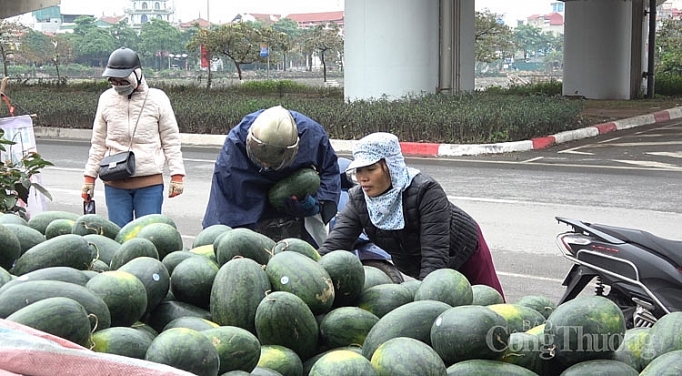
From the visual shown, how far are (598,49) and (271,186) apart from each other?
83.5 ft

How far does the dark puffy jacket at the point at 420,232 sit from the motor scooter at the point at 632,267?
85cm

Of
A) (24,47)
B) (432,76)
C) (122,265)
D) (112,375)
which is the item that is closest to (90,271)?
(122,265)

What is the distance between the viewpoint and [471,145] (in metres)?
16.1

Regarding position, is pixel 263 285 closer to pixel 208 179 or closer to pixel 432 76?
pixel 208 179

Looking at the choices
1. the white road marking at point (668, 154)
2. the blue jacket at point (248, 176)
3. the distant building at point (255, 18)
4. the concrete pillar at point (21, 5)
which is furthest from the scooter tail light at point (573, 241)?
the distant building at point (255, 18)

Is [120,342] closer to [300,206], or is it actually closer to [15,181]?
[300,206]

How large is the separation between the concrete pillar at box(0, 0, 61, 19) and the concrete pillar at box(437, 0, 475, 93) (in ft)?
41.2

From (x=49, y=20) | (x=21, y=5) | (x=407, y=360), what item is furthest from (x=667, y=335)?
(x=49, y=20)

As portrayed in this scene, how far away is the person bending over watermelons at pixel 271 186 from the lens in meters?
5.04

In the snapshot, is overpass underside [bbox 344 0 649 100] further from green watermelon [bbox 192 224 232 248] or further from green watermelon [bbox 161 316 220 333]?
green watermelon [bbox 161 316 220 333]

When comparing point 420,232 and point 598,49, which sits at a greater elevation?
point 598,49

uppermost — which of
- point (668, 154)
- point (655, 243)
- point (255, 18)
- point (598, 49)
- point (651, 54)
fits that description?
point (255, 18)

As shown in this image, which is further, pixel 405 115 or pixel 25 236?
pixel 405 115

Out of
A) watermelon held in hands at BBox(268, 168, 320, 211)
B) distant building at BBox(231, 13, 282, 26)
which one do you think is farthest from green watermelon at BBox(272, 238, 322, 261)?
distant building at BBox(231, 13, 282, 26)
